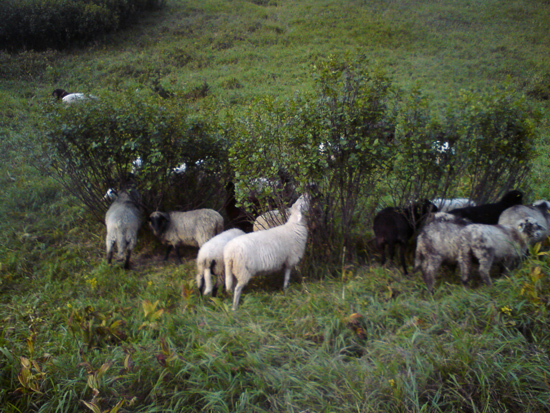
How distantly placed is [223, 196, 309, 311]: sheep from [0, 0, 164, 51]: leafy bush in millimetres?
19062

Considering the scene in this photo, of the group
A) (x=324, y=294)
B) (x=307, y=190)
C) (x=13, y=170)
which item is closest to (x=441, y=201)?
(x=307, y=190)

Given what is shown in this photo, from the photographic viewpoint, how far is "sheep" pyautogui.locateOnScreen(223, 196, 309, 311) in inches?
160

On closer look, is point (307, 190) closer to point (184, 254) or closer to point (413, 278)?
point (413, 278)

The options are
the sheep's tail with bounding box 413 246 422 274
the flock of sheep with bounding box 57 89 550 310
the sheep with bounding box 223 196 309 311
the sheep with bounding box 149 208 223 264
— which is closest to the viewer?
the flock of sheep with bounding box 57 89 550 310

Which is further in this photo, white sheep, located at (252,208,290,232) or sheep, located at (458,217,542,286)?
white sheep, located at (252,208,290,232)

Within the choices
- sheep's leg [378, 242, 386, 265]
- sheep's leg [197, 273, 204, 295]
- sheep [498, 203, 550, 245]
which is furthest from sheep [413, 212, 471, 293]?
sheep's leg [197, 273, 204, 295]

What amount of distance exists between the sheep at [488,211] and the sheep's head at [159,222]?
12.9 ft

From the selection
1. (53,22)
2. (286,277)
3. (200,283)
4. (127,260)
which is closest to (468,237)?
(286,277)

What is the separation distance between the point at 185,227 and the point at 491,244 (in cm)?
385

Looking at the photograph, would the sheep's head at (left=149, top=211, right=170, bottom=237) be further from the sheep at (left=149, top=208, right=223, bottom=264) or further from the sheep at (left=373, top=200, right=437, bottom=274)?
the sheep at (left=373, top=200, right=437, bottom=274)

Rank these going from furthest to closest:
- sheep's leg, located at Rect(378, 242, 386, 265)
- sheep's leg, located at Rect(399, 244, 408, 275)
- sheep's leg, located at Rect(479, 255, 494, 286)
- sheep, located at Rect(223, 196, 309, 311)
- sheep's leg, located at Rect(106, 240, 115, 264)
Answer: sheep's leg, located at Rect(106, 240, 115, 264)
sheep's leg, located at Rect(378, 242, 386, 265)
sheep's leg, located at Rect(399, 244, 408, 275)
sheep, located at Rect(223, 196, 309, 311)
sheep's leg, located at Rect(479, 255, 494, 286)

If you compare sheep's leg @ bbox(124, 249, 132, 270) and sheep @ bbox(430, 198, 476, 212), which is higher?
sheep @ bbox(430, 198, 476, 212)

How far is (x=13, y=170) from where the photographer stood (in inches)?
315

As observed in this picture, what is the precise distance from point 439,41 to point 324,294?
59.1 ft
